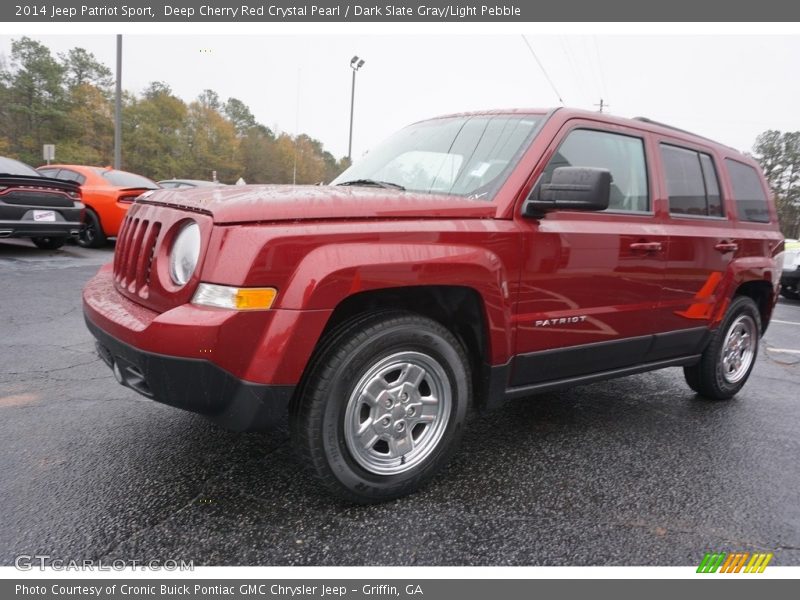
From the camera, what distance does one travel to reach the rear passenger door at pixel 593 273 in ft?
8.75

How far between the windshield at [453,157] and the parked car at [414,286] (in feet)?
0.04

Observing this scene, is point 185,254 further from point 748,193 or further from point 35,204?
point 35,204

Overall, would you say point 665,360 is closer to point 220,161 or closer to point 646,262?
point 646,262

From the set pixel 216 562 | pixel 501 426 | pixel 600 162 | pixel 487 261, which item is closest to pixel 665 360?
pixel 501 426

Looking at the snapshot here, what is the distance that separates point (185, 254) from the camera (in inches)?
85.7

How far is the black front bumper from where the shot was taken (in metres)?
2.00

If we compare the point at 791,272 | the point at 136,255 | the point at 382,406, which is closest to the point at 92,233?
the point at 136,255

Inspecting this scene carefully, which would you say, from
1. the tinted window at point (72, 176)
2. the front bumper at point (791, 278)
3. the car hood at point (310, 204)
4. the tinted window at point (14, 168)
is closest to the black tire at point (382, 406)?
the car hood at point (310, 204)

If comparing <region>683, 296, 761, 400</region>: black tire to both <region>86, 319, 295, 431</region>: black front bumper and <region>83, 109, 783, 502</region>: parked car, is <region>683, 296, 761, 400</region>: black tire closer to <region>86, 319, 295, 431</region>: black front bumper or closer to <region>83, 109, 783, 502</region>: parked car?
<region>83, 109, 783, 502</region>: parked car

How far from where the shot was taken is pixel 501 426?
131 inches

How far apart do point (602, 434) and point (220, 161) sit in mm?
71363

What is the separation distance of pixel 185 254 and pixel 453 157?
59.0 inches

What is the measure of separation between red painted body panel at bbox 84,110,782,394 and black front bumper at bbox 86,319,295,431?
39 millimetres

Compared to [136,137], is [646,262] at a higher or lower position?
lower
